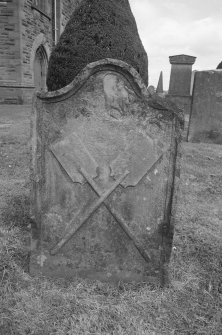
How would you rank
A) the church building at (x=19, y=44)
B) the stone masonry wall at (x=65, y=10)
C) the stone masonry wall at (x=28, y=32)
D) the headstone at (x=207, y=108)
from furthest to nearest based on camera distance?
1. the stone masonry wall at (x=65, y=10)
2. the stone masonry wall at (x=28, y=32)
3. the church building at (x=19, y=44)
4. the headstone at (x=207, y=108)

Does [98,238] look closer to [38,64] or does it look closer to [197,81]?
[197,81]

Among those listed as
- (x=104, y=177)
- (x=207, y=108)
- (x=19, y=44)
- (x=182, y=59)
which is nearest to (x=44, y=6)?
(x=19, y=44)

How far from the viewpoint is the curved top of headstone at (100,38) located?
11.2ft

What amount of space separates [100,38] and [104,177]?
196cm

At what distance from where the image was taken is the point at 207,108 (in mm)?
8359

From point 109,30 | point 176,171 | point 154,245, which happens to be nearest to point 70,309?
point 154,245

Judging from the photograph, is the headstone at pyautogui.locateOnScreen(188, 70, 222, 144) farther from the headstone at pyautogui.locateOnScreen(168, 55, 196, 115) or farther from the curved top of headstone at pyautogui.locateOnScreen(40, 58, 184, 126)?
the curved top of headstone at pyautogui.locateOnScreen(40, 58, 184, 126)

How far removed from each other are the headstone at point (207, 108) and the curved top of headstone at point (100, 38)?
5.10m

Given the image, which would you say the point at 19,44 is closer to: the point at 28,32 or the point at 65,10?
the point at 28,32

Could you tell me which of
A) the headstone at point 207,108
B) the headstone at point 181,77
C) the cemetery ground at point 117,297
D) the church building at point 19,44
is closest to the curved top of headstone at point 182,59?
the headstone at point 181,77

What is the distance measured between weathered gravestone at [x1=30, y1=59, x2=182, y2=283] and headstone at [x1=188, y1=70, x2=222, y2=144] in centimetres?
657

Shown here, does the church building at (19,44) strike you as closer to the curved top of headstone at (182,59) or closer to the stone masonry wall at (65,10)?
the stone masonry wall at (65,10)

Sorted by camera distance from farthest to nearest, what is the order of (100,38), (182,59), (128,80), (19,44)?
(19,44) < (182,59) < (100,38) < (128,80)

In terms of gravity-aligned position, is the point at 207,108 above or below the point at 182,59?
below
